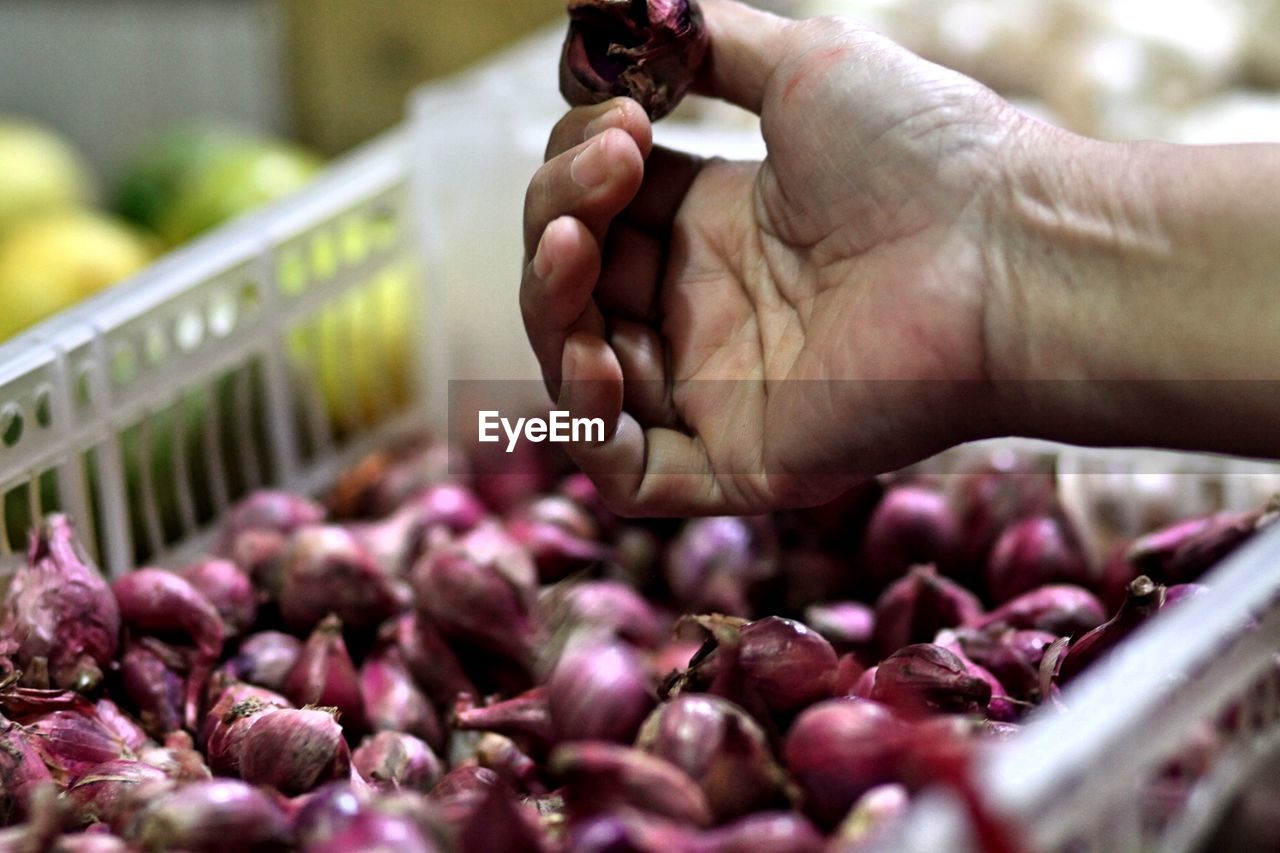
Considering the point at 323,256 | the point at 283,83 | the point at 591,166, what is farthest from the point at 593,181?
the point at 283,83

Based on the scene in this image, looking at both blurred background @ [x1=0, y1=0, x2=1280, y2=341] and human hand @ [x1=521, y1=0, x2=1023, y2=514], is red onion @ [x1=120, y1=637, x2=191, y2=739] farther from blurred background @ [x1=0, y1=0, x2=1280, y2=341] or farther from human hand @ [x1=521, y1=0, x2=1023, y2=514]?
blurred background @ [x1=0, y1=0, x2=1280, y2=341]

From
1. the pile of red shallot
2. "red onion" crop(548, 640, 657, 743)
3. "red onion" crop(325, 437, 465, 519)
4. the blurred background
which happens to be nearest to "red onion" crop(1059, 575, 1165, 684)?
the pile of red shallot

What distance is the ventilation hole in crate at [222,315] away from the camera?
1.03m

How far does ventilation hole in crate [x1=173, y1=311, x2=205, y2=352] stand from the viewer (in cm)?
100

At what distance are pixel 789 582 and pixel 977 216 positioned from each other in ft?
1.19

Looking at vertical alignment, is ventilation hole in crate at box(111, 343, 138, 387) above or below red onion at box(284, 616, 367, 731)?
above

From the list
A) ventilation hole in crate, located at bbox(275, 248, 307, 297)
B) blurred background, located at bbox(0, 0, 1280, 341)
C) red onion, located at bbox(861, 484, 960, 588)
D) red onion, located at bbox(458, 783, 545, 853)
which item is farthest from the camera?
blurred background, located at bbox(0, 0, 1280, 341)

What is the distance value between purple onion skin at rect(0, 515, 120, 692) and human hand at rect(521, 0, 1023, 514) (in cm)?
29

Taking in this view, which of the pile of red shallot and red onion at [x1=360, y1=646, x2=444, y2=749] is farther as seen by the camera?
red onion at [x1=360, y1=646, x2=444, y2=749]

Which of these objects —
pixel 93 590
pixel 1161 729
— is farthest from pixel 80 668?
pixel 1161 729

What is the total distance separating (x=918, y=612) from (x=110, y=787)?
0.46m

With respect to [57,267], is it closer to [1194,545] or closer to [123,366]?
[123,366]

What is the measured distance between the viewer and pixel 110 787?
25.2 inches

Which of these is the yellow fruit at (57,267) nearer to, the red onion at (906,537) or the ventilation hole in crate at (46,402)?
the ventilation hole in crate at (46,402)
